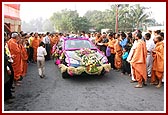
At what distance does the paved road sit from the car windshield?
1.32m

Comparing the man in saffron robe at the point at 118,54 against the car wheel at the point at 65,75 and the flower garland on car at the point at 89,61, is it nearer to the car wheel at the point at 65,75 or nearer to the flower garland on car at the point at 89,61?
the flower garland on car at the point at 89,61

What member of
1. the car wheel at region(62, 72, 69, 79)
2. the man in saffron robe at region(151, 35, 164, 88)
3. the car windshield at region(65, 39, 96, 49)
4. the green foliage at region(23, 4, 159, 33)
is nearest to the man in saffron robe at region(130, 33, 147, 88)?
the man in saffron robe at region(151, 35, 164, 88)

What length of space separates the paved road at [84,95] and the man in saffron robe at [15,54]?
1.33 ft

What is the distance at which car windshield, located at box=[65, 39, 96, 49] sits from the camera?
945 centimetres

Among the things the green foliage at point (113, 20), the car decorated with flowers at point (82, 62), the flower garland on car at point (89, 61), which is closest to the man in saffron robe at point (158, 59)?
the car decorated with flowers at point (82, 62)

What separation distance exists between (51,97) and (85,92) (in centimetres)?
97

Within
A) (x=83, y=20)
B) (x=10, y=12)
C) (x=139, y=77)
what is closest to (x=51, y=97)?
(x=139, y=77)

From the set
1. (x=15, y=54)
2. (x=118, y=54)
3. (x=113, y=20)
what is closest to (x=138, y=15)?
(x=113, y=20)

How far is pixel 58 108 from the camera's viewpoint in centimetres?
543

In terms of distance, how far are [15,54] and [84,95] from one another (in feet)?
7.73

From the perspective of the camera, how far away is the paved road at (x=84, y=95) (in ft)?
18.1

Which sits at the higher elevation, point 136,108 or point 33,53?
point 33,53

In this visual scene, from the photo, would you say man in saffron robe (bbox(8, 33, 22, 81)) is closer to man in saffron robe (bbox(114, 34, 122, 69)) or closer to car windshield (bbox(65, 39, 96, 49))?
car windshield (bbox(65, 39, 96, 49))

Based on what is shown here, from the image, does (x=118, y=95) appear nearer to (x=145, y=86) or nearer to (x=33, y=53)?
(x=145, y=86)
